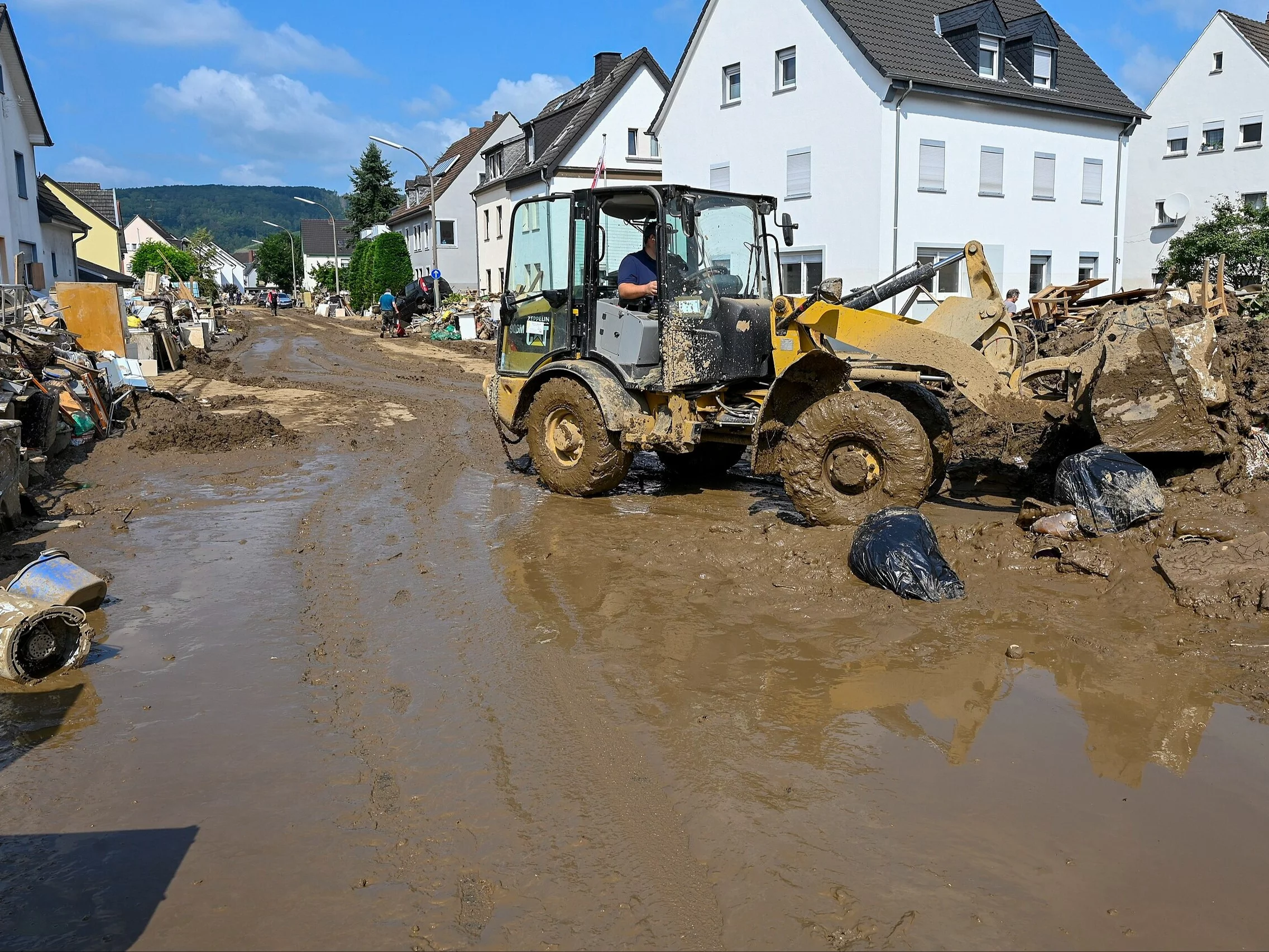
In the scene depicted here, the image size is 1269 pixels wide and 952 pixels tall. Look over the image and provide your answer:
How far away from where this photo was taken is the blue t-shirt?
831 cm

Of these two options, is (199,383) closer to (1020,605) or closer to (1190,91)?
(1020,605)

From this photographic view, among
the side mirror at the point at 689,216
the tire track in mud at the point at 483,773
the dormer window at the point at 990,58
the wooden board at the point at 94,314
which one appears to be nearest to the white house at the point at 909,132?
the dormer window at the point at 990,58

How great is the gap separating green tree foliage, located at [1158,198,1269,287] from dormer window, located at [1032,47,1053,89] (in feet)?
19.5

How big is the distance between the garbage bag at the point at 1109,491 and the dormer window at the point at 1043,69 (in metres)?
24.2

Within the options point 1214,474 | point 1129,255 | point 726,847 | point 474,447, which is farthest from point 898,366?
point 1129,255

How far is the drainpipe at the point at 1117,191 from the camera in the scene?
93.6 feet

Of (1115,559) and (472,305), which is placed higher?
(472,305)

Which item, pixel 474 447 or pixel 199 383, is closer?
pixel 474 447

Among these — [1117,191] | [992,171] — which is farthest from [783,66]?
[1117,191]

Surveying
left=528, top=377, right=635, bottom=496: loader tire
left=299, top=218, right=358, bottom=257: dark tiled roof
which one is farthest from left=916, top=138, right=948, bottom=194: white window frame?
left=299, top=218, right=358, bottom=257: dark tiled roof

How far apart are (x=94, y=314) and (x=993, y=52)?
22007mm

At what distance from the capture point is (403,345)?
2994cm

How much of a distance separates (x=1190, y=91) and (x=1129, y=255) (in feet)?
19.4

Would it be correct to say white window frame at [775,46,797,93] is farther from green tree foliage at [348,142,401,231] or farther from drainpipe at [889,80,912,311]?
green tree foliage at [348,142,401,231]
